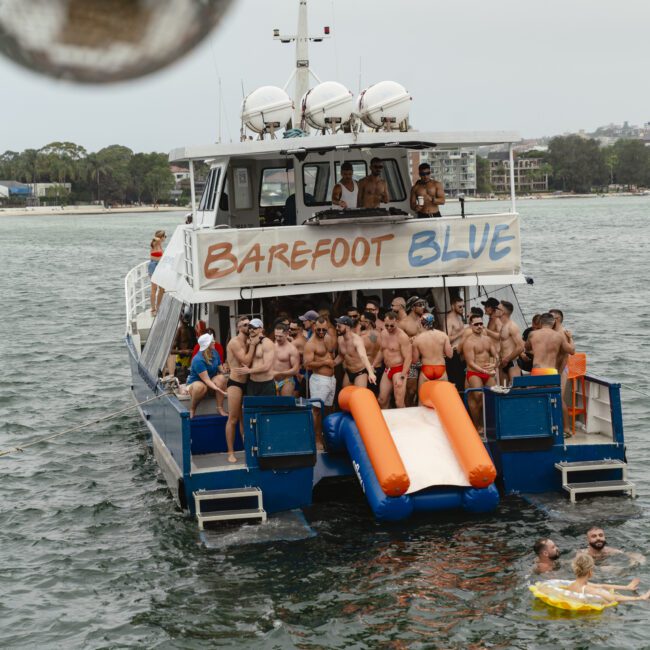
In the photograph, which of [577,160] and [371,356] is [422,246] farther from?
[577,160]

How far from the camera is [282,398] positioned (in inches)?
459

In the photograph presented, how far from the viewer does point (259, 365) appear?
12414 mm

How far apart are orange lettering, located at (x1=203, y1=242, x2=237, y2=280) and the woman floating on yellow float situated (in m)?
Answer: 6.09

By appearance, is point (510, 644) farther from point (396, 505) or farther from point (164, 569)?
point (164, 569)

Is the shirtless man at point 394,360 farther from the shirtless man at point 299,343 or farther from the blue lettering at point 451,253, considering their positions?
the blue lettering at point 451,253

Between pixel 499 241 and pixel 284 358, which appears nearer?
pixel 284 358

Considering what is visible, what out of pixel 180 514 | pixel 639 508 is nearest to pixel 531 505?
pixel 639 508

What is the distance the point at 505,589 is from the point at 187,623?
3.20 meters

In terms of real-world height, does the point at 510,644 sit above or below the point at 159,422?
below

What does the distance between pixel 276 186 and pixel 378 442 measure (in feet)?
21.3

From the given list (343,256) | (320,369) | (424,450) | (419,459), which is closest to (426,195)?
(343,256)

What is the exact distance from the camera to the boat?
11.8 metres

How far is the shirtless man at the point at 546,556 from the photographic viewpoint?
1052cm

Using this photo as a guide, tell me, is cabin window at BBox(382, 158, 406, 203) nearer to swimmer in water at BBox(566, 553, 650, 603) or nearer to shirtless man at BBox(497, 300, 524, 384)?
shirtless man at BBox(497, 300, 524, 384)
